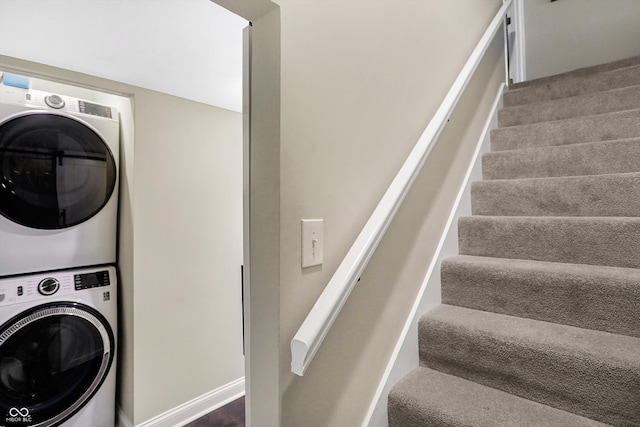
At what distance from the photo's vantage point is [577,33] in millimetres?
2850

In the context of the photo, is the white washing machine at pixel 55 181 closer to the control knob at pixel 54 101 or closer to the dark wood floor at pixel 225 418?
the control knob at pixel 54 101

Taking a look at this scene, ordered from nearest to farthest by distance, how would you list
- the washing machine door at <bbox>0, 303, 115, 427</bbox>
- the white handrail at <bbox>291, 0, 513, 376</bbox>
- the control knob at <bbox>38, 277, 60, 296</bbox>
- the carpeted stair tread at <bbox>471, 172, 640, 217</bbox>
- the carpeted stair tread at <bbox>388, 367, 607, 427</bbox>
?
the white handrail at <bbox>291, 0, 513, 376</bbox>, the carpeted stair tread at <bbox>388, 367, 607, 427</bbox>, the carpeted stair tread at <bbox>471, 172, 640, 217</bbox>, the washing machine door at <bbox>0, 303, 115, 427</bbox>, the control knob at <bbox>38, 277, 60, 296</bbox>

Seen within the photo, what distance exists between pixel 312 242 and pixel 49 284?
5.88ft

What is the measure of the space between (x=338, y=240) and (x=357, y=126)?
0.36m

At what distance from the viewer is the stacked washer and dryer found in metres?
1.59

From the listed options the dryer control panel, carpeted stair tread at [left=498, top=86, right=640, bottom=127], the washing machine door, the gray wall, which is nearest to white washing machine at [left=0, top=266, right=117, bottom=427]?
the washing machine door

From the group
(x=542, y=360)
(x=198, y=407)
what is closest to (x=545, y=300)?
(x=542, y=360)

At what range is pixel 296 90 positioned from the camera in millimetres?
740

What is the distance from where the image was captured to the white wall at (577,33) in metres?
2.60

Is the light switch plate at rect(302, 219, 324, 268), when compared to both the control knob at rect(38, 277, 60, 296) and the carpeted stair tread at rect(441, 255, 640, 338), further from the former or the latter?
the control knob at rect(38, 277, 60, 296)

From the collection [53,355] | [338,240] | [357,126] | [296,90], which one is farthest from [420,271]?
[53,355]

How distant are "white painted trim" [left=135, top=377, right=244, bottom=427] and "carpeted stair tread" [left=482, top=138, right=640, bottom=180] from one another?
2.42m

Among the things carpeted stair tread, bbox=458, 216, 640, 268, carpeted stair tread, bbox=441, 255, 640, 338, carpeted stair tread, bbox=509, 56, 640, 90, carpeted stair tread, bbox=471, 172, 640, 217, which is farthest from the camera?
carpeted stair tread, bbox=509, 56, 640, 90

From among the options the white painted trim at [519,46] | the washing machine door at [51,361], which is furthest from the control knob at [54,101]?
the white painted trim at [519,46]
